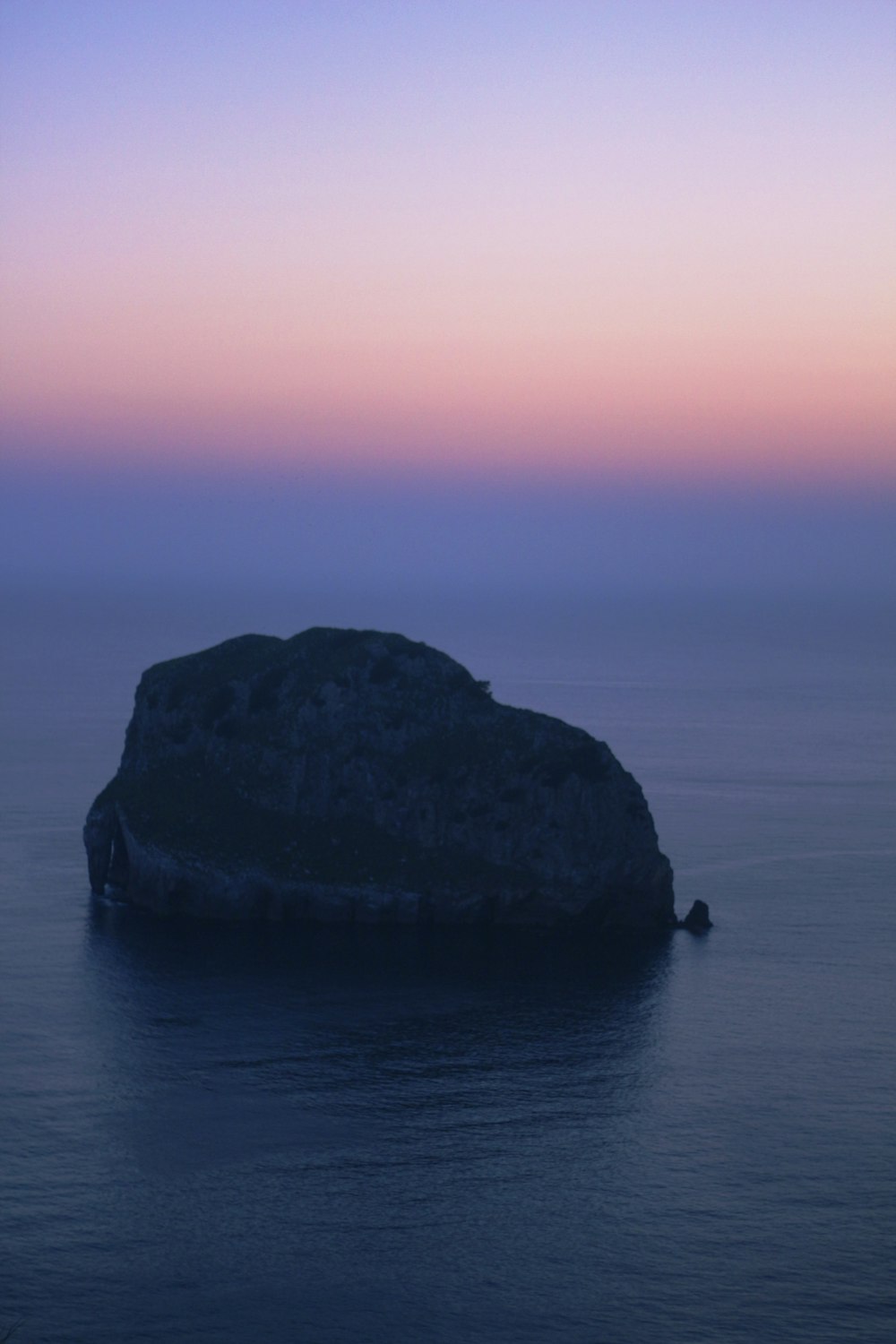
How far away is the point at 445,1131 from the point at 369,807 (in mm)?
43523

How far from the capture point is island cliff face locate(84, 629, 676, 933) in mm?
113938

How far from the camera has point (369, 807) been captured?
4658 inches

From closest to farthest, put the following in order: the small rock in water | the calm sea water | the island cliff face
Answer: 1. the calm sea water
2. the small rock in water
3. the island cliff face

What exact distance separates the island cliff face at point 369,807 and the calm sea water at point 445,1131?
4255 mm

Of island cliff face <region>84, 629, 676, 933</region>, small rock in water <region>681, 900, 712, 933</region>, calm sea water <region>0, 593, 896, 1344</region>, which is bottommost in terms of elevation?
calm sea water <region>0, 593, 896, 1344</region>

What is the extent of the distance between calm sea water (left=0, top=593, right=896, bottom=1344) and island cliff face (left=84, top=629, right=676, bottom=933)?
4.25 metres

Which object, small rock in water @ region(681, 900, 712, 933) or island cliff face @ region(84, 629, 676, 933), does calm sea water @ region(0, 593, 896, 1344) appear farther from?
island cliff face @ region(84, 629, 676, 933)

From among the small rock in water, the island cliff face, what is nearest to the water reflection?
the island cliff face

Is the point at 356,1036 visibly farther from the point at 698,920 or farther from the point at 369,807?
the point at 698,920

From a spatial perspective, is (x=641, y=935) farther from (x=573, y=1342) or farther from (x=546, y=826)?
(x=573, y=1342)

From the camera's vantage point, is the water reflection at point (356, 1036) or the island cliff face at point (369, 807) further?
the island cliff face at point (369, 807)

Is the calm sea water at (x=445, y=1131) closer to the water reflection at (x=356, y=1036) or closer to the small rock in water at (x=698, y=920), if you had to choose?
the water reflection at (x=356, y=1036)

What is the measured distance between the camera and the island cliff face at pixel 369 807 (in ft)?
374

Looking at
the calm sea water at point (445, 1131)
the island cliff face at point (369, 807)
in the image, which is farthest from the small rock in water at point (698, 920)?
the calm sea water at point (445, 1131)
